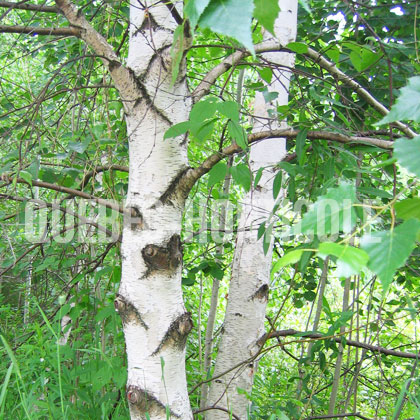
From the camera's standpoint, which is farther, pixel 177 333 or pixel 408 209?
pixel 177 333

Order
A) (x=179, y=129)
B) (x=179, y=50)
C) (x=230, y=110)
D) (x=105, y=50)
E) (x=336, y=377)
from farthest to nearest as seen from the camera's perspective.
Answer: (x=336, y=377) < (x=105, y=50) < (x=179, y=129) < (x=230, y=110) < (x=179, y=50)

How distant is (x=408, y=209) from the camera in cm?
47

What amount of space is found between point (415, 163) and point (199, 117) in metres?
0.55

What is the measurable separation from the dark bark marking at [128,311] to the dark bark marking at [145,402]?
0.55 ft

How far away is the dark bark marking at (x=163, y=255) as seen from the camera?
1120 millimetres

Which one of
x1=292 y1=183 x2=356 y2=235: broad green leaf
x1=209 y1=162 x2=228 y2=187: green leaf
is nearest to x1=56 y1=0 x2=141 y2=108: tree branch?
x1=209 y1=162 x2=228 y2=187: green leaf

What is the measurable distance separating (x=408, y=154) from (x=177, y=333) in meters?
0.88

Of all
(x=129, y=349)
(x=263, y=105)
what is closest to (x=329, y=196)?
(x=129, y=349)

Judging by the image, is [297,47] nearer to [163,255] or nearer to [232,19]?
[163,255]

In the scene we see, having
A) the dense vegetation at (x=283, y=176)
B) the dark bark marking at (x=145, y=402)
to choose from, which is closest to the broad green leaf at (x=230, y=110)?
the dense vegetation at (x=283, y=176)

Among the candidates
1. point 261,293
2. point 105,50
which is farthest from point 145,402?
point 105,50

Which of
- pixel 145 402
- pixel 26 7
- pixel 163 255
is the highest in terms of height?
pixel 26 7

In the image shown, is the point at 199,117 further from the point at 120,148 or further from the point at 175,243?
the point at 120,148

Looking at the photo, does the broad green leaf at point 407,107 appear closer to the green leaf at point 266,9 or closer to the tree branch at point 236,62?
the green leaf at point 266,9
